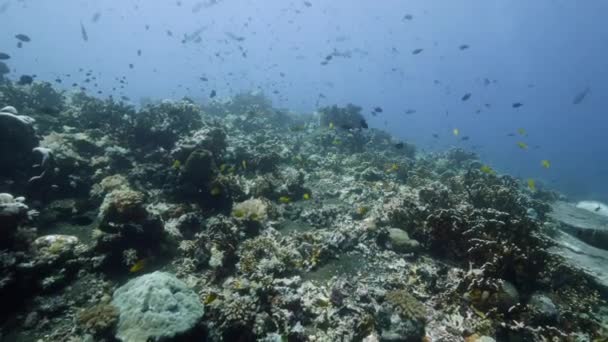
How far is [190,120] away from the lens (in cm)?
1781

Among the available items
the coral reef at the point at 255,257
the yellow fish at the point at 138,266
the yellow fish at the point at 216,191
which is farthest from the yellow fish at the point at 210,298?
the yellow fish at the point at 216,191

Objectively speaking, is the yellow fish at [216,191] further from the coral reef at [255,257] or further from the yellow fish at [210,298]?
the yellow fish at [210,298]

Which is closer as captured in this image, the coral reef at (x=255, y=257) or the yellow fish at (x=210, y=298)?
the coral reef at (x=255, y=257)

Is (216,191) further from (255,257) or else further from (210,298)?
(210,298)

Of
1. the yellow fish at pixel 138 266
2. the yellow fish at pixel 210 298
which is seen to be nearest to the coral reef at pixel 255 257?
the yellow fish at pixel 210 298

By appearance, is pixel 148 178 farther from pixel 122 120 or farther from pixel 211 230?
pixel 122 120

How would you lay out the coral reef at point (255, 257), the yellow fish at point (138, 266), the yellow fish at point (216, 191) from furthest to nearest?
the yellow fish at point (216, 191) → the yellow fish at point (138, 266) → the coral reef at point (255, 257)

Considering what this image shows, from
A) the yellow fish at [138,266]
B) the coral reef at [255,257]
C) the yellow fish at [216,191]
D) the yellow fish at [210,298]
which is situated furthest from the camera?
the yellow fish at [216,191]

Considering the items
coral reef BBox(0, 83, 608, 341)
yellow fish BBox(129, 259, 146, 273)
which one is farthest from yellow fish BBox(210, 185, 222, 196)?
yellow fish BBox(129, 259, 146, 273)

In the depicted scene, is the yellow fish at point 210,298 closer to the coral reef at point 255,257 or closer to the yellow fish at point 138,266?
the coral reef at point 255,257

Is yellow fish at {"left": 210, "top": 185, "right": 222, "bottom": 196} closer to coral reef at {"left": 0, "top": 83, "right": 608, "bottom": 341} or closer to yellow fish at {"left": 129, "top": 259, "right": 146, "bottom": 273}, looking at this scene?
coral reef at {"left": 0, "top": 83, "right": 608, "bottom": 341}

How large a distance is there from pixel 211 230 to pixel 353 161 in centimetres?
1127

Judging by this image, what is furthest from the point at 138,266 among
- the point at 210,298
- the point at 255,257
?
the point at 255,257

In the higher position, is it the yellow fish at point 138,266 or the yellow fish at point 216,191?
the yellow fish at point 216,191
